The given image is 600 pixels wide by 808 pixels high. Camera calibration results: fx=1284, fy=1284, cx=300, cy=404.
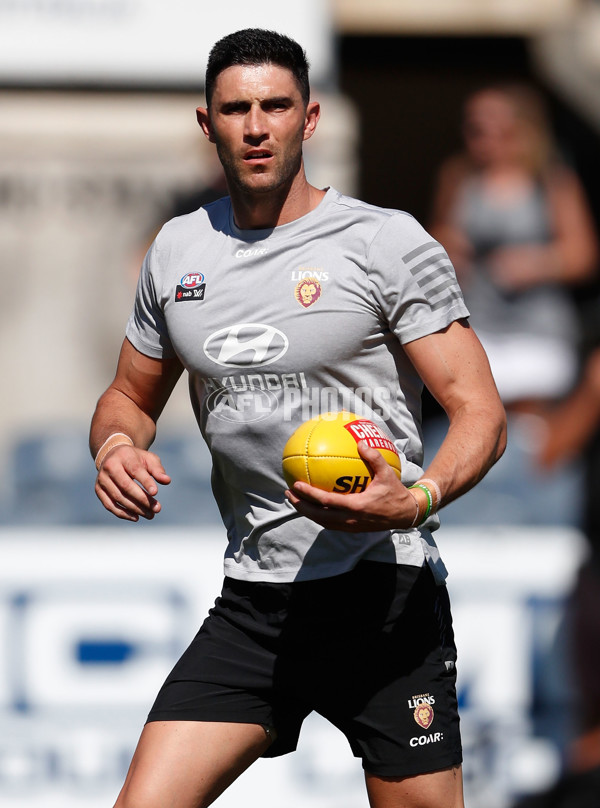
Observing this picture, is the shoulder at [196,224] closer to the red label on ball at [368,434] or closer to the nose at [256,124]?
the nose at [256,124]

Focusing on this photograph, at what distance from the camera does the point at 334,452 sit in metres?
2.68

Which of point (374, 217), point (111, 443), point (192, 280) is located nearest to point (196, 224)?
point (192, 280)

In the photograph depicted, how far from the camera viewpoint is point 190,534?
584 centimetres

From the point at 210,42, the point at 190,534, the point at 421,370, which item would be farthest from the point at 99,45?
the point at 421,370

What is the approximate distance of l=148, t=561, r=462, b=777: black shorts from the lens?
3.08 m

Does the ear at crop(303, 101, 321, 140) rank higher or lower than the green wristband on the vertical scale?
higher

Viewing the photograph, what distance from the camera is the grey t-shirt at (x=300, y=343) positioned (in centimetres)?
300

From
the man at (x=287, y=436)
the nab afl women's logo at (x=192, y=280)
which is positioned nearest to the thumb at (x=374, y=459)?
the man at (x=287, y=436)

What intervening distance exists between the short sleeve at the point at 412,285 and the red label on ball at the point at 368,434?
29cm

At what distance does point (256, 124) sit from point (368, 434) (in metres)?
0.83

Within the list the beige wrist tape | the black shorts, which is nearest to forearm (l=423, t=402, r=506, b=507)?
the black shorts

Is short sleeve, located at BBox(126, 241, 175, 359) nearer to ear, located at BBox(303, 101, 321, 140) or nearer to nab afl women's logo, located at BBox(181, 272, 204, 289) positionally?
nab afl women's logo, located at BBox(181, 272, 204, 289)

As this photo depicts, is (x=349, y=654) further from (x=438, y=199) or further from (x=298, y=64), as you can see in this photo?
(x=438, y=199)

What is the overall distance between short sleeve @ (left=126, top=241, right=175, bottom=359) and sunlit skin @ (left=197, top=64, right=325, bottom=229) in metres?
0.32
